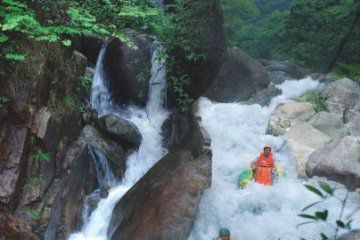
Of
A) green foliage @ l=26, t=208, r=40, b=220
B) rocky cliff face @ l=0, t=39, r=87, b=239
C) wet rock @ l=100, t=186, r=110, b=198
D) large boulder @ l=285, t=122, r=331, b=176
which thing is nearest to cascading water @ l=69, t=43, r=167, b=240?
wet rock @ l=100, t=186, r=110, b=198

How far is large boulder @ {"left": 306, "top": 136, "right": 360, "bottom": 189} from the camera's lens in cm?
861

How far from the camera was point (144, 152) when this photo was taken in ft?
29.8

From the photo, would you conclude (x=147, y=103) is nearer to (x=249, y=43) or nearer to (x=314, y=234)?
(x=314, y=234)

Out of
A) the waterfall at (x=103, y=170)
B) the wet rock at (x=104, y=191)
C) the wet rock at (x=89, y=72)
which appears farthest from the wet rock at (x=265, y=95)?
the wet rock at (x=104, y=191)

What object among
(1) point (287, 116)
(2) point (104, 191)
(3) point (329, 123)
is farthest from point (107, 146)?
(1) point (287, 116)

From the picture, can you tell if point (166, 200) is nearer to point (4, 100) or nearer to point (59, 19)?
point (4, 100)

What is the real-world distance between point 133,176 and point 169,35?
3.05m

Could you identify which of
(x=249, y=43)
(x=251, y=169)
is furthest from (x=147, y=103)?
(x=249, y=43)

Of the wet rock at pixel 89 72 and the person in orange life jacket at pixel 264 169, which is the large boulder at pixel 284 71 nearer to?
the person in orange life jacket at pixel 264 169

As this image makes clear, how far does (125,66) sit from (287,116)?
5364 mm

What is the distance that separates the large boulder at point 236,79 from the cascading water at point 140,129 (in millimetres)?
4965

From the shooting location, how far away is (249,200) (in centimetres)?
761

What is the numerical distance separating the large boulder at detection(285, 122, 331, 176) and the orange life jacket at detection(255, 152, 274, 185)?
130 centimetres

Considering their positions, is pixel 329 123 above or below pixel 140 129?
above
